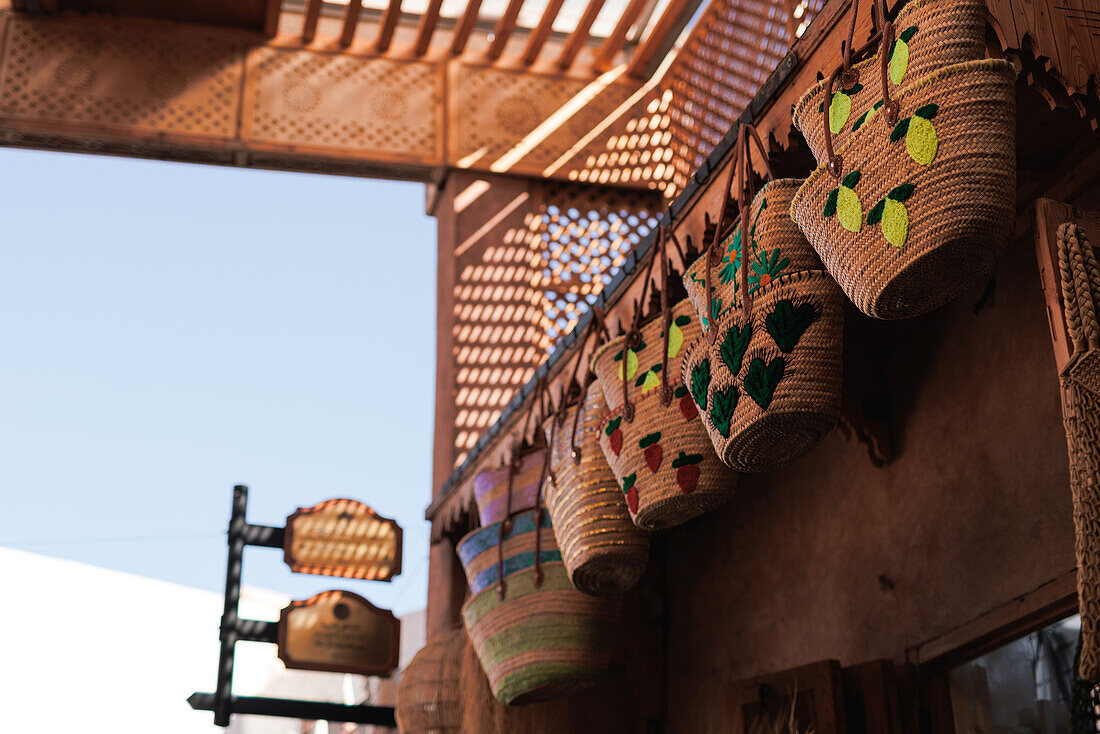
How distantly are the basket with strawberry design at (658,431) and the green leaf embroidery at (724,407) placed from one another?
0.89 feet

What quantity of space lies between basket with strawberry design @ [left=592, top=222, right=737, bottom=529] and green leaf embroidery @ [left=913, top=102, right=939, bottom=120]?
870mm

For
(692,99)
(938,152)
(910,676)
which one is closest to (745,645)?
(910,676)

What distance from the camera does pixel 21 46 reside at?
5695 millimetres

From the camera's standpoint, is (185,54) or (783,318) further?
(185,54)

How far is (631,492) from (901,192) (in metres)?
0.99

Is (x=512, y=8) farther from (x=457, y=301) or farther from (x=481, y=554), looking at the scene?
(x=481, y=554)

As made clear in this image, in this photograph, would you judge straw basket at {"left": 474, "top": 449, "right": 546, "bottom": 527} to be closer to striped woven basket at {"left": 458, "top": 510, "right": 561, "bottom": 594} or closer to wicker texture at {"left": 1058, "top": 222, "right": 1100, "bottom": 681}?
striped woven basket at {"left": 458, "top": 510, "right": 561, "bottom": 594}

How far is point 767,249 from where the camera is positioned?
7.08 ft

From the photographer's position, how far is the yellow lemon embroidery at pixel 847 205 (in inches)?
72.8

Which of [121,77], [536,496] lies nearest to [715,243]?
[536,496]

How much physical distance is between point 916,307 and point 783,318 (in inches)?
10.3

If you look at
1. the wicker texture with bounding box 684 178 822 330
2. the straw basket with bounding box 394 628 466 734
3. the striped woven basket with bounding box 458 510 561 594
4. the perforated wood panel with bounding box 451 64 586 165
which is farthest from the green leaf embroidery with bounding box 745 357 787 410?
the perforated wood panel with bounding box 451 64 586 165

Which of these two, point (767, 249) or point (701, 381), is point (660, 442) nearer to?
point (701, 381)

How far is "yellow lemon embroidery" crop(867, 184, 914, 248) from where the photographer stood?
1.76m
